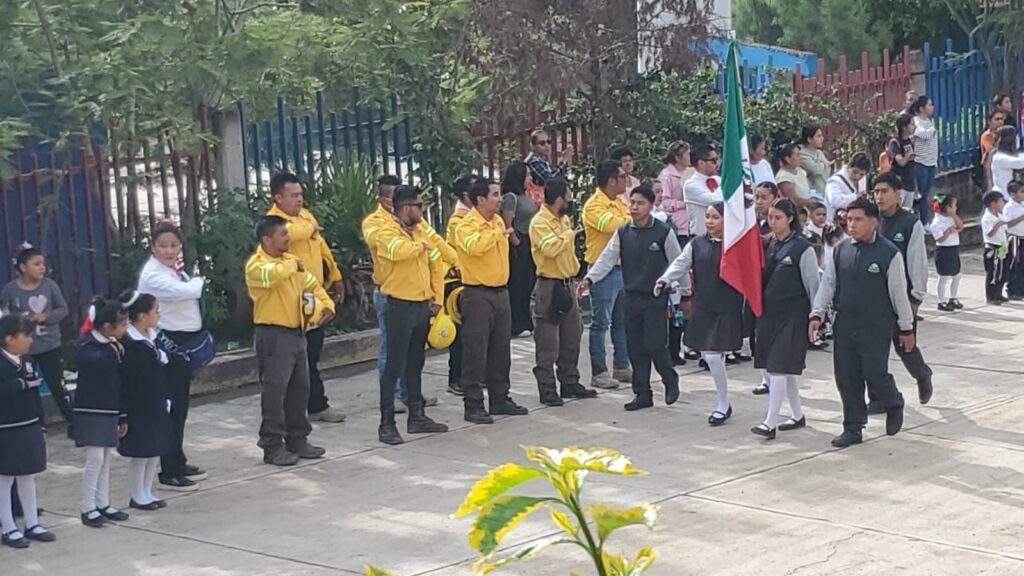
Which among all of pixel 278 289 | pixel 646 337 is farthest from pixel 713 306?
pixel 278 289

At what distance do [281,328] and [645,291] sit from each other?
2.58 m

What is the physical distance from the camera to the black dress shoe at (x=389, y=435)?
10.0 metres

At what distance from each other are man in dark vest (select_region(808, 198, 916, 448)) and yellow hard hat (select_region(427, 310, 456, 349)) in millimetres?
2505

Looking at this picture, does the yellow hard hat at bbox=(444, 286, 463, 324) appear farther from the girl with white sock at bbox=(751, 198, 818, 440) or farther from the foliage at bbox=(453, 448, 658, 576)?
the foliage at bbox=(453, 448, 658, 576)

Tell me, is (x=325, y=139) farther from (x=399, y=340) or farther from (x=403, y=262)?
(x=399, y=340)

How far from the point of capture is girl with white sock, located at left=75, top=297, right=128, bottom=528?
27.6 ft

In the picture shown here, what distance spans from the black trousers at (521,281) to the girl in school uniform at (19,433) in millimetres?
4869

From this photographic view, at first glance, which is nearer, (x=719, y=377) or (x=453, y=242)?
(x=719, y=377)

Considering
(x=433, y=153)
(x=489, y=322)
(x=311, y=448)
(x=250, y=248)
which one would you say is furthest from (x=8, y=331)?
(x=433, y=153)

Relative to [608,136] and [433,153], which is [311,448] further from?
[608,136]

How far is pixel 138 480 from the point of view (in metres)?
8.73

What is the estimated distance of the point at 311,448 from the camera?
32.0 ft

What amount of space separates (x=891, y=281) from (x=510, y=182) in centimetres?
382

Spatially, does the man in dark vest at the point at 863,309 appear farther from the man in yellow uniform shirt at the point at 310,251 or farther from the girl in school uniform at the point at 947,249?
the girl in school uniform at the point at 947,249
